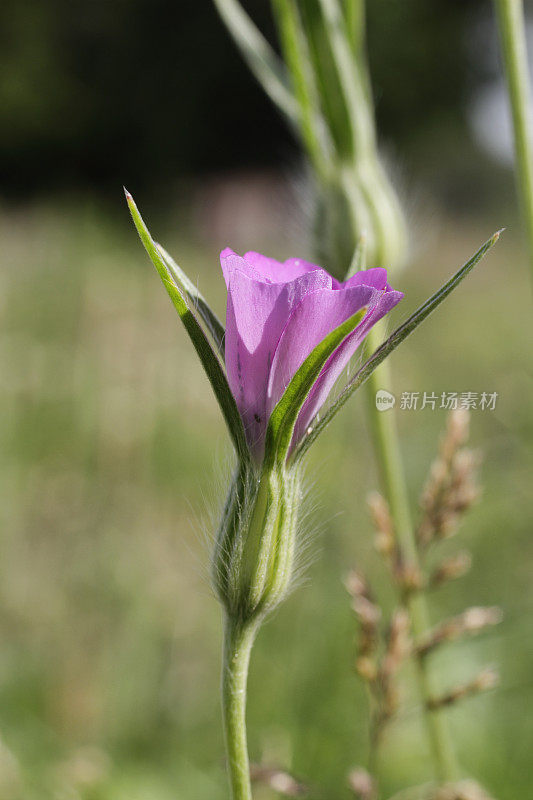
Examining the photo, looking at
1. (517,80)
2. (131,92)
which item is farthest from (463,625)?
(131,92)

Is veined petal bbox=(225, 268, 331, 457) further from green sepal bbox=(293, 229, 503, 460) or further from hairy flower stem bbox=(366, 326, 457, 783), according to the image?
hairy flower stem bbox=(366, 326, 457, 783)

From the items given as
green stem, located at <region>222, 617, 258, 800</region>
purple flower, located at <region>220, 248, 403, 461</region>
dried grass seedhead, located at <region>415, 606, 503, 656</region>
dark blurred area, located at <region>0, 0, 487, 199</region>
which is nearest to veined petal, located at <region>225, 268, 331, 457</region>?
purple flower, located at <region>220, 248, 403, 461</region>

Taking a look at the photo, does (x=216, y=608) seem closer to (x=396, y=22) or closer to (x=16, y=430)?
(x=16, y=430)

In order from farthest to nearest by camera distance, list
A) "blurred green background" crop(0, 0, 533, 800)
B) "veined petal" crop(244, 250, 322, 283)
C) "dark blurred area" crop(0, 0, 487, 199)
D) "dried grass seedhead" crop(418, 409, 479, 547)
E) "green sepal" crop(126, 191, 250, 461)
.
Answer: "dark blurred area" crop(0, 0, 487, 199), "blurred green background" crop(0, 0, 533, 800), "dried grass seedhead" crop(418, 409, 479, 547), "veined petal" crop(244, 250, 322, 283), "green sepal" crop(126, 191, 250, 461)

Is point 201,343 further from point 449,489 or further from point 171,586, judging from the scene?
point 171,586

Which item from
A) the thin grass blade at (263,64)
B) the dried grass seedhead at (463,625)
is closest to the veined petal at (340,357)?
the dried grass seedhead at (463,625)

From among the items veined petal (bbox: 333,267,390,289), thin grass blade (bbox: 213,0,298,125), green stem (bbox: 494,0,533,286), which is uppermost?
thin grass blade (bbox: 213,0,298,125)
